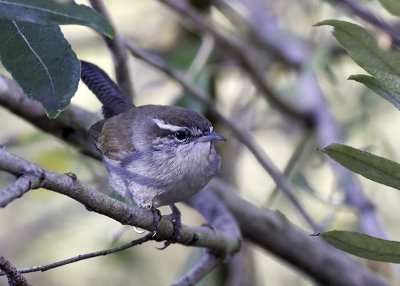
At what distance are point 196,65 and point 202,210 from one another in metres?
1.49

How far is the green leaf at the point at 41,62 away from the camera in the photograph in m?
1.98

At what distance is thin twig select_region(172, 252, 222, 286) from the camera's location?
296 centimetres

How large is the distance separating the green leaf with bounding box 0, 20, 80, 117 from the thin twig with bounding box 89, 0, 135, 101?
99 cm

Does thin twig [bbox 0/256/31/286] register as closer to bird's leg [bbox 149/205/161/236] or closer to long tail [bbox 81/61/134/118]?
bird's leg [bbox 149/205/161/236]

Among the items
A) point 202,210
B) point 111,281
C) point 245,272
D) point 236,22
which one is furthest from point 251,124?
point 202,210

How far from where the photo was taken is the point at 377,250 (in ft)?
6.07

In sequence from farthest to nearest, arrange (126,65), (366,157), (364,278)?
(364,278) → (126,65) → (366,157)

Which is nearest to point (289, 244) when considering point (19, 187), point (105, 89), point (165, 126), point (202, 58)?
point (165, 126)

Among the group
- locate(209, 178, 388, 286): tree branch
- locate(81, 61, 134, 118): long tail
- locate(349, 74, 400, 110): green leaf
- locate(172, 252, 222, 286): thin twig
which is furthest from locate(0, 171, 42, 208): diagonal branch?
locate(209, 178, 388, 286): tree branch

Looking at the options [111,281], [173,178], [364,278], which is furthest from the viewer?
[111,281]

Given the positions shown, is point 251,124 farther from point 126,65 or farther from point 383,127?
point 126,65

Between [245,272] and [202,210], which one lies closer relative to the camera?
[202,210]

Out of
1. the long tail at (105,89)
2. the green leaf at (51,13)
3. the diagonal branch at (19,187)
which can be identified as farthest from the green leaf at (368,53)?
the long tail at (105,89)

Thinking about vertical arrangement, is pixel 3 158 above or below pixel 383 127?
above
